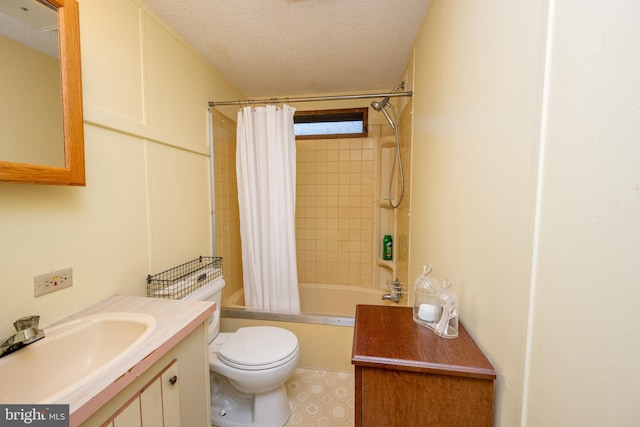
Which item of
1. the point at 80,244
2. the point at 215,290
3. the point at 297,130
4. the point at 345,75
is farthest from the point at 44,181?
the point at 297,130

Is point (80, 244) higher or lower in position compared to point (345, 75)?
lower

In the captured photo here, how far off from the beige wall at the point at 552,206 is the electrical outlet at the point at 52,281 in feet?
4.96

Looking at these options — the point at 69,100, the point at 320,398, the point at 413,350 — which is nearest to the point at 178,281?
the point at 69,100

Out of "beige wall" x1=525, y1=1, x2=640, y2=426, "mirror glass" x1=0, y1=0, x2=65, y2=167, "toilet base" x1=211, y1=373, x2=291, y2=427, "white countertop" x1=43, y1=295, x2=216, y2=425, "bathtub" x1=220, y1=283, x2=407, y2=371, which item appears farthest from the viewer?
"bathtub" x1=220, y1=283, x2=407, y2=371

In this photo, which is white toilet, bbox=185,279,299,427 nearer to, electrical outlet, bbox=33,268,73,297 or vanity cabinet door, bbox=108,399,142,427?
electrical outlet, bbox=33,268,73,297

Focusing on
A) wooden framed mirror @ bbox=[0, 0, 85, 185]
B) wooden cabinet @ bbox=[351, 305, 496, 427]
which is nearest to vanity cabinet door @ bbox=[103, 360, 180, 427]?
wooden cabinet @ bbox=[351, 305, 496, 427]

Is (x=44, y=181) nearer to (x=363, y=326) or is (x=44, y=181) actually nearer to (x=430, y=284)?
(x=363, y=326)

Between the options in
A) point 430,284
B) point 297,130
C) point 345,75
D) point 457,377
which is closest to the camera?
point 457,377

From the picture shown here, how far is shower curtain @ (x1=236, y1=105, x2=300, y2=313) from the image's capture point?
75.3 inches

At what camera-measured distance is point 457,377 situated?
2.15 ft

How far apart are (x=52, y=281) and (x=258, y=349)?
947 millimetres

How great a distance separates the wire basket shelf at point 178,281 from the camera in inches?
52.8

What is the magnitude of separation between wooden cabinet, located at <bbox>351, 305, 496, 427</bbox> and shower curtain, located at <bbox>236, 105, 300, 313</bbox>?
128 centimetres

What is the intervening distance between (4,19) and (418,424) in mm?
1777
